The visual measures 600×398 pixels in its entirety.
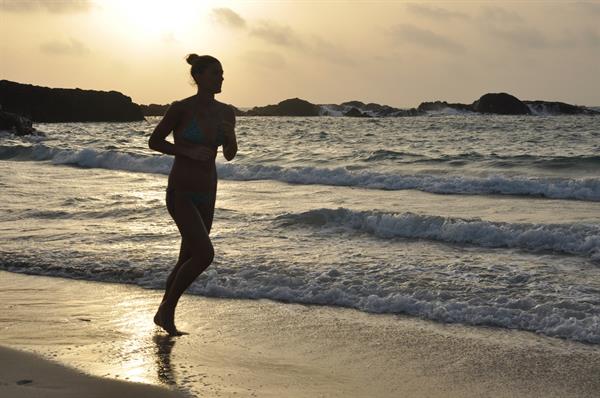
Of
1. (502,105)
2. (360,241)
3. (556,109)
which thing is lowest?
(360,241)

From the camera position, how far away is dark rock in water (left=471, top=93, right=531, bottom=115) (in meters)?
112

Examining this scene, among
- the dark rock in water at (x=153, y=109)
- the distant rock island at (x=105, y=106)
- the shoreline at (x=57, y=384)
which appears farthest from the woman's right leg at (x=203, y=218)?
the dark rock in water at (x=153, y=109)

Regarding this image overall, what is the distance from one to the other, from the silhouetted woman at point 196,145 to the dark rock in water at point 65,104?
3437 inches

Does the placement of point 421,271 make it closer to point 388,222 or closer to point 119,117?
point 388,222

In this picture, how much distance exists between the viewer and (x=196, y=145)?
559 centimetres

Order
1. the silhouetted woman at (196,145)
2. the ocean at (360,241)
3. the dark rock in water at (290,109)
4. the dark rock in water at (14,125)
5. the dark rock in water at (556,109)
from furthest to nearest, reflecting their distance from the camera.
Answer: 1. the dark rock in water at (290,109)
2. the dark rock in water at (556,109)
3. the dark rock in water at (14,125)
4. the ocean at (360,241)
5. the silhouetted woman at (196,145)

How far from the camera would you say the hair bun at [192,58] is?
5637mm

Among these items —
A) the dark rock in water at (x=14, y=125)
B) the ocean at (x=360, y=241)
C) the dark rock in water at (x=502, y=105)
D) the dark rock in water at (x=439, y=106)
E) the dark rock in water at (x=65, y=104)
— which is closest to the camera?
the ocean at (x=360, y=241)

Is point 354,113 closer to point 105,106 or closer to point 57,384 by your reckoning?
point 105,106

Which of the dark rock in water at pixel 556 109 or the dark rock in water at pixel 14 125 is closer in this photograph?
the dark rock in water at pixel 14 125

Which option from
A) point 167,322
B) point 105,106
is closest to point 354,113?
point 105,106

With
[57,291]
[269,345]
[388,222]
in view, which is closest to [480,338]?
[269,345]

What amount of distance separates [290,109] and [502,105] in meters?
47.8

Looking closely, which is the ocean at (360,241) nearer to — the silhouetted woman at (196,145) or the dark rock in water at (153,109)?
the silhouetted woman at (196,145)
